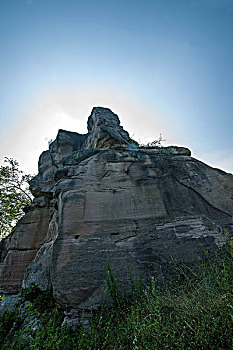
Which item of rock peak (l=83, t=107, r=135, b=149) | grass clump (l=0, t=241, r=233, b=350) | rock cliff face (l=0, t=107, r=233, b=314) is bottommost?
grass clump (l=0, t=241, r=233, b=350)

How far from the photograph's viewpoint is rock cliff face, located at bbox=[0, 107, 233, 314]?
3.49 m

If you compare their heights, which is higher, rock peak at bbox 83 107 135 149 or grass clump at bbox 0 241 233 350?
rock peak at bbox 83 107 135 149

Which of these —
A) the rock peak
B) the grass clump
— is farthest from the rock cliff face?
the rock peak

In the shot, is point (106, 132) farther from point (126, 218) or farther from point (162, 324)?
point (162, 324)

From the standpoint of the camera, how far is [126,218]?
4.21 meters

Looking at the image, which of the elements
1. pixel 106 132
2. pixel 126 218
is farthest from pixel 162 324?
pixel 106 132

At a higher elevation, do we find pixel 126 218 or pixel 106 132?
pixel 106 132

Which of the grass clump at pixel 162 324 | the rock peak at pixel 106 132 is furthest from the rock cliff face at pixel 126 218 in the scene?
the rock peak at pixel 106 132

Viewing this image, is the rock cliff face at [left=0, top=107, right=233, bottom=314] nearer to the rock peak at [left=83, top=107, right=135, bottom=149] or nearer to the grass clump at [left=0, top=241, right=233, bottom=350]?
the grass clump at [left=0, top=241, right=233, bottom=350]

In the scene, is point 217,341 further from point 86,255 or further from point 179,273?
point 86,255

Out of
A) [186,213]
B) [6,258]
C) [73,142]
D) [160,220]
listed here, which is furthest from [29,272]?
[73,142]

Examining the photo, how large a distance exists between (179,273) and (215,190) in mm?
2403

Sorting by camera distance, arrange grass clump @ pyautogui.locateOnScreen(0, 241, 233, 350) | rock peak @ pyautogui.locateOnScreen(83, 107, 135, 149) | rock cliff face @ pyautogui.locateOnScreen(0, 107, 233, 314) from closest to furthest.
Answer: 1. grass clump @ pyautogui.locateOnScreen(0, 241, 233, 350)
2. rock cliff face @ pyautogui.locateOnScreen(0, 107, 233, 314)
3. rock peak @ pyautogui.locateOnScreen(83, 107, 135, 149)

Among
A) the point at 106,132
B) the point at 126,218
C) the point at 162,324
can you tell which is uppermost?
the point at 106,132
